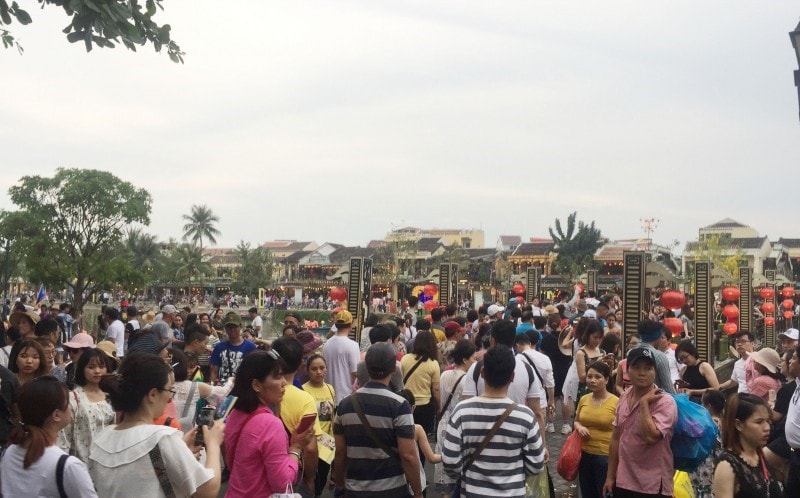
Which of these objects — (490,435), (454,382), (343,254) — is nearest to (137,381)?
(490,435)

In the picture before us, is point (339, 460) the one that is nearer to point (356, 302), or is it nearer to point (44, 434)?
point (44, 434)

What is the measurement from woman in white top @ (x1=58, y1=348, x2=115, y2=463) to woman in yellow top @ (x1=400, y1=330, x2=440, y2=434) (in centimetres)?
313

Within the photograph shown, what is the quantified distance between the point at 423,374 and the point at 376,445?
2991 millimetres

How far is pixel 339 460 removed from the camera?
14.9ft

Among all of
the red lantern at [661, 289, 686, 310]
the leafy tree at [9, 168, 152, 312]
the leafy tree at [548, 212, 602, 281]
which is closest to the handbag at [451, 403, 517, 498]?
the red lantern at [661, 289, 686, 310]

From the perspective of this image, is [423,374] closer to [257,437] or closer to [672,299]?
[257,437]

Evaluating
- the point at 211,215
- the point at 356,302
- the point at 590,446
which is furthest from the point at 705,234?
the point at 590,446

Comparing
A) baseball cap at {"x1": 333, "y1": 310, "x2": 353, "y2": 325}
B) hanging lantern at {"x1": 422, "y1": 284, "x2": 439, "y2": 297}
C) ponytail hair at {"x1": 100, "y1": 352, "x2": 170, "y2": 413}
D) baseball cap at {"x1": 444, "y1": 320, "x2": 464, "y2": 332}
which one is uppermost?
ponytail hair at {"x1": 100, "y1": 352, "x2": 170, "y2": 413}

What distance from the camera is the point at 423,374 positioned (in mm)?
7289

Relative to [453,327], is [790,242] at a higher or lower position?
higher

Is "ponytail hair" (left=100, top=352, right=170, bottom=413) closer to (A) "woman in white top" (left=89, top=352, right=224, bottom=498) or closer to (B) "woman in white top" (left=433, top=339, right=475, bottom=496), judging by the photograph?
(A) "woman in white top" (left=89, top=352, right=224, bottom=498)

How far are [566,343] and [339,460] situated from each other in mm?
6635

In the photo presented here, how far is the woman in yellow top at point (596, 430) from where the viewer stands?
17.6ft

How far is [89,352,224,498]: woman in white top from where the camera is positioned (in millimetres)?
2965
